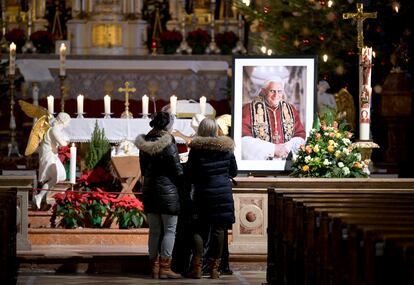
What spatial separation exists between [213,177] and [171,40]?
41.8 feet

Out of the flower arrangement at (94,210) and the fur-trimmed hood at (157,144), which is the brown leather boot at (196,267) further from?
the flower arrangement at (94,210)

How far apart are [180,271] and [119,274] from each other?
644mm

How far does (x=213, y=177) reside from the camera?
49.5ft

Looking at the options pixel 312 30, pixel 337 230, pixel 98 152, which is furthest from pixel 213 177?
pixel 312 30

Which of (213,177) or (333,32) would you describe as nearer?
(213,177)

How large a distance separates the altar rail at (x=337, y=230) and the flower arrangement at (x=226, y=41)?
11466 millimetres

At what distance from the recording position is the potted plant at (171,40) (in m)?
27.5

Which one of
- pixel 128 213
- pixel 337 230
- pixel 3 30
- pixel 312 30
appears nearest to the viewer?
pixel 337 230

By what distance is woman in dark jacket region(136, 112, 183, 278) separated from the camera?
49.5 ft

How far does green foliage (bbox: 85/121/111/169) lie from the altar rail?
10.1 feet

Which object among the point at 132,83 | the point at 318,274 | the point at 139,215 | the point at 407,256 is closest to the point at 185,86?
the point at 132,83

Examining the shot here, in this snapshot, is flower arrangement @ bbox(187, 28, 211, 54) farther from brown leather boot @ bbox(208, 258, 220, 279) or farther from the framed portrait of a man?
brown leather boot @ bbox(208, 258, 220, 279)

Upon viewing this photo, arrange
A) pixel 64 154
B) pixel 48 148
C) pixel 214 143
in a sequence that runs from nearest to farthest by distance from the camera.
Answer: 1. pixel 214 143
2. pixel 48 148
3. pixel 64 154

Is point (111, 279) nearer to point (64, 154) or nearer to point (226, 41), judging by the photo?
point (64, 154)
